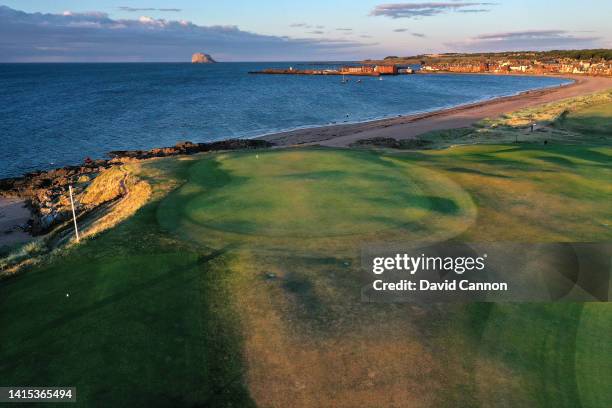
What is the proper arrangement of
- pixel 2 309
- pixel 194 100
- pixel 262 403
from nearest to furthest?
pixel 262 403 → pixel 2 309 → pixel 194 100

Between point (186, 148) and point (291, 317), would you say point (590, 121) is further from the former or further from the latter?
point (291, 317)

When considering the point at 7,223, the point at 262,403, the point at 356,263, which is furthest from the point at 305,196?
the point at 7,223

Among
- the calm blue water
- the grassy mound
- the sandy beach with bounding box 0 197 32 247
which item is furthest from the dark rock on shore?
the grassy mound

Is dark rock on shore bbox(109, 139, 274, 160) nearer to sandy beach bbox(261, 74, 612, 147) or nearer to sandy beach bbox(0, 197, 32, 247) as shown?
sandy beach bbox(261, 74, 612, 147)

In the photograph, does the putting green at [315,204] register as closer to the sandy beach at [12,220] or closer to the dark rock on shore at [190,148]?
the sandy beach at [12,220]

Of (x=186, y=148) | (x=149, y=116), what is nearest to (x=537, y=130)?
(x=186, y=148)

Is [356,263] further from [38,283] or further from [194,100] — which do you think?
[194,100]
